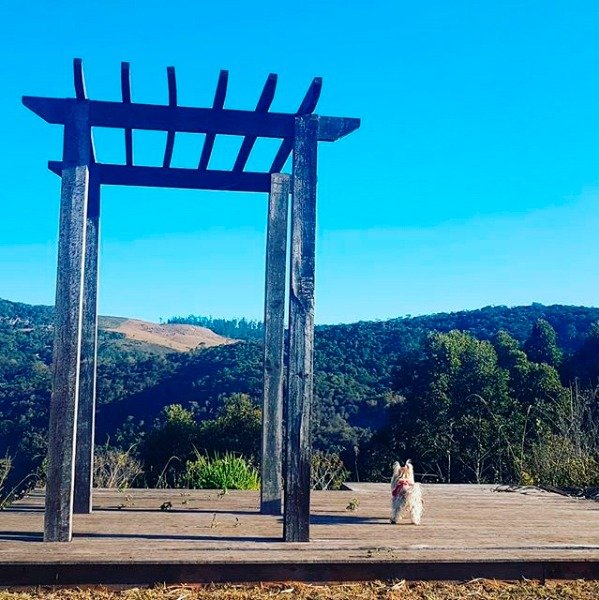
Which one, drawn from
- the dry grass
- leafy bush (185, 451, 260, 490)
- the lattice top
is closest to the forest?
leafy bush (185, 451, 260, 490)

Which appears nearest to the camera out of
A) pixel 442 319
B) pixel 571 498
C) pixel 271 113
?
pixel 271 113

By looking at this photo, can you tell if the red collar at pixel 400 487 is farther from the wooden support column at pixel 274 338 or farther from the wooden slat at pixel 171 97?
the wooden slat at pixel 171 97

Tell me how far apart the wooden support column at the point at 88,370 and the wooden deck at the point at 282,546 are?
0.20 metres

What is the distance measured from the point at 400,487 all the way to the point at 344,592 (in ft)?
4.44

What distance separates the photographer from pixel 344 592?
3.54m

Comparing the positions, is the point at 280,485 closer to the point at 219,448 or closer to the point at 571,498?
the point at 571,498

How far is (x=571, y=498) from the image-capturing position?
641cm

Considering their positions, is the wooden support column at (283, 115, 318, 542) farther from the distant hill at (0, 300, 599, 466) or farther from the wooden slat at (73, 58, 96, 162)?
the distant hill at (0, 300, 599, 466)

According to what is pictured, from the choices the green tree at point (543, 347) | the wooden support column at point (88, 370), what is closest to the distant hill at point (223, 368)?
the green tree at point (543, 347)

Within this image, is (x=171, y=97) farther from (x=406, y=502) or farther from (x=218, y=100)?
(x=406, y=502)

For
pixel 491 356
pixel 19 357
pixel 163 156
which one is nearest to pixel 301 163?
pixel 163 156

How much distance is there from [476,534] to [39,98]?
11.2 feet

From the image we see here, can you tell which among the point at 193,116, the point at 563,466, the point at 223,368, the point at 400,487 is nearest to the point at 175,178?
the point at 193,116

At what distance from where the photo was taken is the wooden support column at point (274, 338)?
5.35 m
